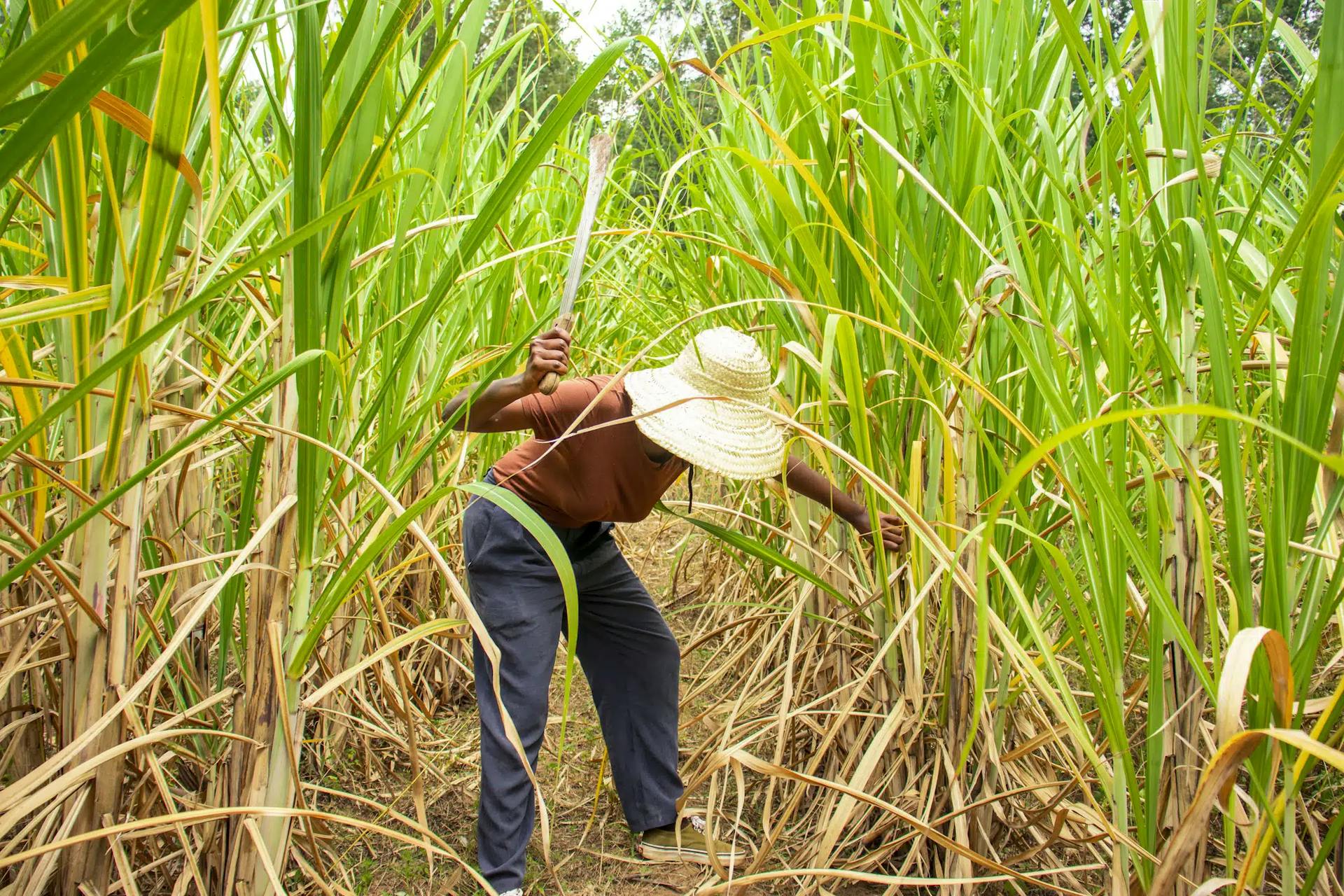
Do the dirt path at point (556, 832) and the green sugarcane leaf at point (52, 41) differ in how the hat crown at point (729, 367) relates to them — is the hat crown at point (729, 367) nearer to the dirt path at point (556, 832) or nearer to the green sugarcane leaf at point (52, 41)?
the dirt path at point (556, 832)

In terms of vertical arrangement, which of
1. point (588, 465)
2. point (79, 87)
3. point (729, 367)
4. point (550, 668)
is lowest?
point (550, 668)

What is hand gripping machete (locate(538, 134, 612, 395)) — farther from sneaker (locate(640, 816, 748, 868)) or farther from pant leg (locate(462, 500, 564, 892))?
sneaker (locate(640, 816, 748, 868))

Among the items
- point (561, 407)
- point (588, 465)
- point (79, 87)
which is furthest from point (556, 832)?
point (79, 87)

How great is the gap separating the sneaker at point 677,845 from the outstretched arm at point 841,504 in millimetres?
796

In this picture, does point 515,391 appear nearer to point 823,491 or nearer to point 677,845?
point 823,491

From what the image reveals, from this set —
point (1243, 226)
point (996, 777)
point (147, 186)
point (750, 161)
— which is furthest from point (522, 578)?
point (1243, 226)

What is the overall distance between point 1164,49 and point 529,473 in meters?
1.26

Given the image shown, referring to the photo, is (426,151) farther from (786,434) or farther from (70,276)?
(786,434)

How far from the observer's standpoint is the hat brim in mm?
1419

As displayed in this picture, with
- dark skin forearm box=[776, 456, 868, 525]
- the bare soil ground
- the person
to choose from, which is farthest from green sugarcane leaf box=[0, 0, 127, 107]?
the bare soil ground

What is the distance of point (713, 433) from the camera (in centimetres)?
144

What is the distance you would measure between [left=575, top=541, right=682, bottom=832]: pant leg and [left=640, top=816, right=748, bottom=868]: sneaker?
0.02m

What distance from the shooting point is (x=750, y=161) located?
2.91 feet

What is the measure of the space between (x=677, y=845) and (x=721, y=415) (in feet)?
3.08
